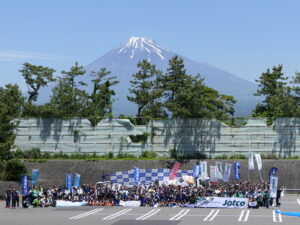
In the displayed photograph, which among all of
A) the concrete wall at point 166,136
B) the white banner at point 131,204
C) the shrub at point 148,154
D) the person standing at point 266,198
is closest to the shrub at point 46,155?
the concrete wall at point 166,136

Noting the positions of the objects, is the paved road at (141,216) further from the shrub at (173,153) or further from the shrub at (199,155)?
the shrub at (173,153)

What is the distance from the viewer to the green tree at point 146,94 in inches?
2628

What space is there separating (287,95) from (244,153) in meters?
8.54

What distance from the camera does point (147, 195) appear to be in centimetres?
4278

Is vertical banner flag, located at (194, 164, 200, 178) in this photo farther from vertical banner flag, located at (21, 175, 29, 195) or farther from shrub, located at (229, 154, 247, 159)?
vertical banner flag, located at (21, 175, 29, 195)

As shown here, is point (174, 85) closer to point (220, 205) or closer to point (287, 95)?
point (287, 95)

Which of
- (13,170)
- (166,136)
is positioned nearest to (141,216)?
(13,170)

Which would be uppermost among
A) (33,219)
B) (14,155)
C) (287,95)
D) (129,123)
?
(287,95)

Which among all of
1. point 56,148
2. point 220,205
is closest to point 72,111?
point 56,148

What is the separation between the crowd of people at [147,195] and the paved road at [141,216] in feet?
4.95

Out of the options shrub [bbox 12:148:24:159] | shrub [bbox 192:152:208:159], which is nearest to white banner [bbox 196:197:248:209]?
shrub [bbox 192:152:208:159]

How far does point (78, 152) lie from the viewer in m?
60.6

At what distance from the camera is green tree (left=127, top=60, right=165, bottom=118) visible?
219ft

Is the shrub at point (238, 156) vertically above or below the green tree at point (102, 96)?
below
